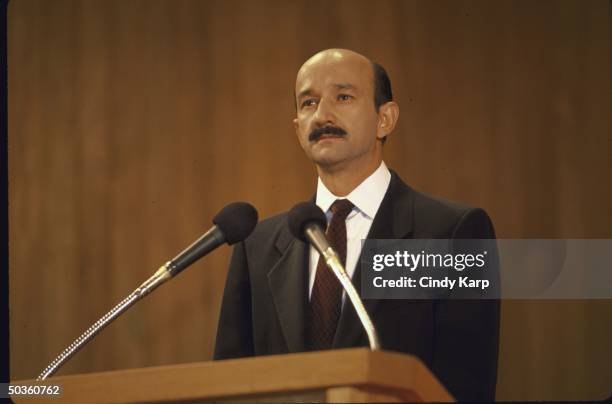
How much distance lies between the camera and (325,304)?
2.21 meters

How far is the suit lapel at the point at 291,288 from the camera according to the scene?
2.19 metres

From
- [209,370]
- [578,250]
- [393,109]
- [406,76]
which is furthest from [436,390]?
[406,76]

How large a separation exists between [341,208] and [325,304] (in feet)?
0.82

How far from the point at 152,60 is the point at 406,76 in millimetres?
811

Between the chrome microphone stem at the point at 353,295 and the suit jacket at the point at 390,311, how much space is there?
1.29ft

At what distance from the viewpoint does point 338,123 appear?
2393 mm

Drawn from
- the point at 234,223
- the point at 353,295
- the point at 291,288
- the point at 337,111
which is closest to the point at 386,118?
the point at 337,111

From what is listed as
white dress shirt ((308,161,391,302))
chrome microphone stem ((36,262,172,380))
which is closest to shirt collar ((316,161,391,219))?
white dress shirt ((308,161,391,302))

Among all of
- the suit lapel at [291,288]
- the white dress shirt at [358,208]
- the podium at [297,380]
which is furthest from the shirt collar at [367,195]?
the podium at [297,380]

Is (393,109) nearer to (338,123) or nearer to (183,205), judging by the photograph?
(338,123)

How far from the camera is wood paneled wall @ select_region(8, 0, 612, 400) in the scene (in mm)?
2965

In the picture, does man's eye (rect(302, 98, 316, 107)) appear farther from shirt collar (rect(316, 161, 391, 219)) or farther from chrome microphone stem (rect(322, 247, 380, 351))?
chrome microphone stem (rect(322, 247, 380, 351))

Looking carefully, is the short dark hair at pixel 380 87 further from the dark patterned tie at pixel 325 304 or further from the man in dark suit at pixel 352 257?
the dark patterned tie at pixel 325 304

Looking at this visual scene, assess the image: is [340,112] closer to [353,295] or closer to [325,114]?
[325,114]
